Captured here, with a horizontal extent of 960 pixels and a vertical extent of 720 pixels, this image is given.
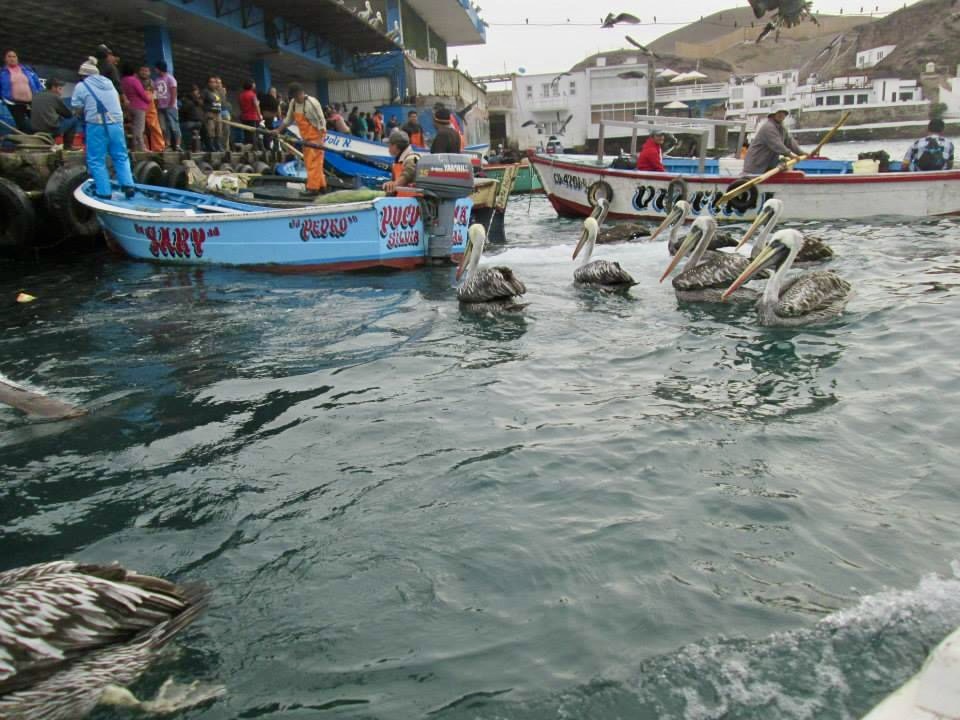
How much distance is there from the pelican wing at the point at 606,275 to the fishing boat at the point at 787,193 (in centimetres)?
642

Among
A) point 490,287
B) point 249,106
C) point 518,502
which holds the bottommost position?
point 518,502

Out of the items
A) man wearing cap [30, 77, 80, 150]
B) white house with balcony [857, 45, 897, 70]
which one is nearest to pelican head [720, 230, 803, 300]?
man wearing cap [30, 77, 80, 150]

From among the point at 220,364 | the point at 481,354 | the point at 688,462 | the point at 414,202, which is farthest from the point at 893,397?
the point at 414,202

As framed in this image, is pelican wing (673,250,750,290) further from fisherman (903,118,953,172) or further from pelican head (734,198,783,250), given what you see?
fisherman (903,118,953,172)

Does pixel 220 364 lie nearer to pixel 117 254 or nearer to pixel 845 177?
pixel 117 254

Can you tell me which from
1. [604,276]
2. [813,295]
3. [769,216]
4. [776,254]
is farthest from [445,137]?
[813,295]

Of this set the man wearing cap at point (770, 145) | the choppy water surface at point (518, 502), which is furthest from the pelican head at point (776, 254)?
the man wearing cap at point (770, 145)

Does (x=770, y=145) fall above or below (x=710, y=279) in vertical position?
above

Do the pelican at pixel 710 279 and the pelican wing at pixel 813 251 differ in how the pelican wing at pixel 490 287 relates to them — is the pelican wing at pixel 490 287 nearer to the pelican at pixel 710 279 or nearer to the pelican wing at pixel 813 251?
the pelican at pixel 710 279

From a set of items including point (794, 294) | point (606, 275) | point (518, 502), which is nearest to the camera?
point (518, 502)

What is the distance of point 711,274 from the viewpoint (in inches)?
366

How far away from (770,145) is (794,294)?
8180 millimetres

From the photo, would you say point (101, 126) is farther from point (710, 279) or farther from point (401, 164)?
point (710, 279)

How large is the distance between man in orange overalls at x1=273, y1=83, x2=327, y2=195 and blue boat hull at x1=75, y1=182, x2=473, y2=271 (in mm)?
2063
